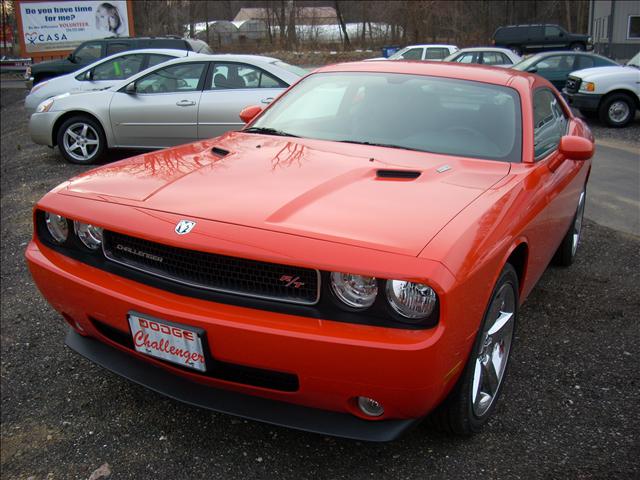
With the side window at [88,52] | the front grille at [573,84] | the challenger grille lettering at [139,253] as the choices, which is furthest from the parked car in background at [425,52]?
the challenger grille lettering at [139,253]

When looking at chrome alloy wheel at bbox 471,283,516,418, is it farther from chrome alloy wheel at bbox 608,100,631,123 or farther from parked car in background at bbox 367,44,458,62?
parked car in background at bbox 367,44,458,62

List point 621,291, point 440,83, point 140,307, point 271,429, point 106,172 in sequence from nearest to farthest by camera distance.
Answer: point 140,307, point 271,429, point 106,172, point 440,83, point 621,291

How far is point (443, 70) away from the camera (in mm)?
3842

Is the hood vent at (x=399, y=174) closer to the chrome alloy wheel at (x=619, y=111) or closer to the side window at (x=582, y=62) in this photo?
the chrome alloy wheel at (x=619, y=111)

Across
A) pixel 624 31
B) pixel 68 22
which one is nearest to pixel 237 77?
pixel 68 22

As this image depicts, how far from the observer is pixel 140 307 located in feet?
7.71

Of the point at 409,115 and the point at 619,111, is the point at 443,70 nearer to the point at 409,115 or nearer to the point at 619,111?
the point at 409,115

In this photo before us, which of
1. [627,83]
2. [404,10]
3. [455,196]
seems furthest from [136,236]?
[404,10]

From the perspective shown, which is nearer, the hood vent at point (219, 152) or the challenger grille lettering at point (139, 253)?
the challenger grille lettering at point (139, 253)

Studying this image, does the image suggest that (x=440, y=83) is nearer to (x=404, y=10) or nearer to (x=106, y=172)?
(x=106, y=172)

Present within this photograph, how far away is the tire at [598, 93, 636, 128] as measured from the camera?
1220 cm

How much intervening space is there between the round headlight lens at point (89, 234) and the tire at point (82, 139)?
640 centimetres

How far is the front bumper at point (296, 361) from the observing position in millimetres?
2057

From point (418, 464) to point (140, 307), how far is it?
1.26m
